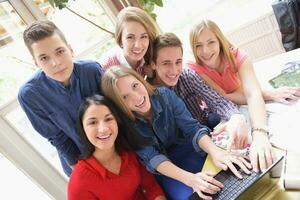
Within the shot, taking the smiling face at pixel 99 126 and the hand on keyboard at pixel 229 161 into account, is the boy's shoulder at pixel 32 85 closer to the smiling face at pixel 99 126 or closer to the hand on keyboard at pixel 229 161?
the smiling face at pixel 99 126

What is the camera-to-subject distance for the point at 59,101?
1.18 metres

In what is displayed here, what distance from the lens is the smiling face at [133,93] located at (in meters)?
1.13

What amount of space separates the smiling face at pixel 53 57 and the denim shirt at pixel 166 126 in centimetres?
35

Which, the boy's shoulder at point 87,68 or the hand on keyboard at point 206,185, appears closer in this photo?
the hand on keyboard at point 206,185

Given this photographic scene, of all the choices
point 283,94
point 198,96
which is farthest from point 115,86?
point 283,94

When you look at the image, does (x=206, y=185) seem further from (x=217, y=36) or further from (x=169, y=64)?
(x=217, y=36)

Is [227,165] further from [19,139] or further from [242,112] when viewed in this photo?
[19,139]

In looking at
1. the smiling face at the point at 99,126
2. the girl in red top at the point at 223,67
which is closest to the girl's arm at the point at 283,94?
the girl in red top at the point at 223,67

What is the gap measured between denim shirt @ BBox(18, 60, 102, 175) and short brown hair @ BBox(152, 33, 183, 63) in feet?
0.89

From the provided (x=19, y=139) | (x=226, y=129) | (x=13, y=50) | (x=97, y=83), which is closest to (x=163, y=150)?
(x=226, y=129)

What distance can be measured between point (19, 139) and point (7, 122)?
4.7 inches

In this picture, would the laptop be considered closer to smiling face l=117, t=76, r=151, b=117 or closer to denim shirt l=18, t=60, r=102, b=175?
smiling face l=117, t=76, r=151, b=117

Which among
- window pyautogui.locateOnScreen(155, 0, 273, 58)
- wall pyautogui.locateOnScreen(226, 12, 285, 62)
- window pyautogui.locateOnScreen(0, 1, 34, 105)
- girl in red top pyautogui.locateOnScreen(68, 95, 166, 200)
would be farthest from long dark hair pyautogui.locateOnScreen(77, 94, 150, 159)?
wall pyautogui.locateOnScreen(226, 12, 285, 62)

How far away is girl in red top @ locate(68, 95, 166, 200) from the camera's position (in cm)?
106
